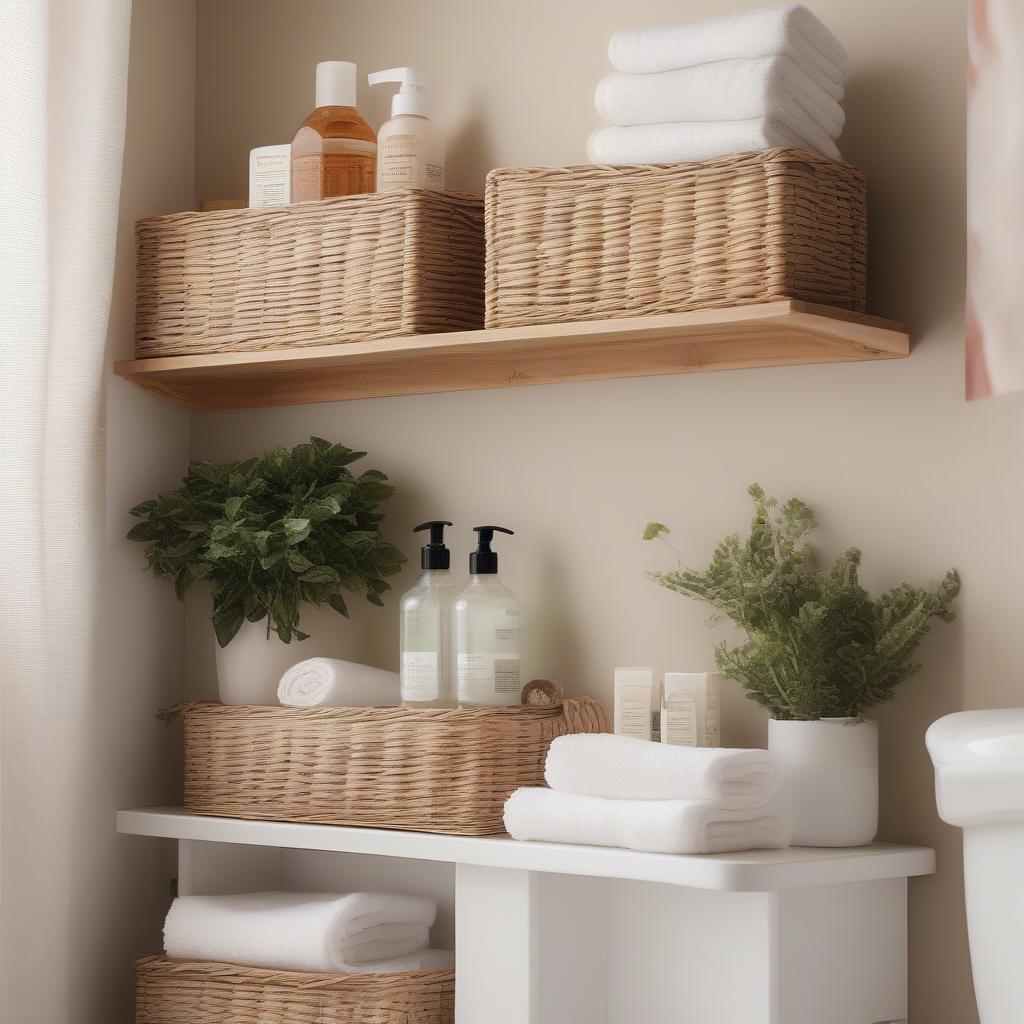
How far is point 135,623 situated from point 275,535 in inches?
10.4

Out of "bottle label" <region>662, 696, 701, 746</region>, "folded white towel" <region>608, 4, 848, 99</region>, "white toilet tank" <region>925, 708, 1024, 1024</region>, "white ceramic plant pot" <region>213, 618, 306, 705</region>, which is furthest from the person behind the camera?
"white ceramic plant pot" <region>213, 618, 306, 705</region>

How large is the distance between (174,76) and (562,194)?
2.10 feet

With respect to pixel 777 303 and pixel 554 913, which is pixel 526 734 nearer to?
pixel 554 913

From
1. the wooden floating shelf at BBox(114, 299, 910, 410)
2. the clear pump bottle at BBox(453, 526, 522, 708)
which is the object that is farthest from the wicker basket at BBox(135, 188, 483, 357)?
the clear pump bottle at BBox(453, 526, 522, 708)

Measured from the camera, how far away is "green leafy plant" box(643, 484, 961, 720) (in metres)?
1.24

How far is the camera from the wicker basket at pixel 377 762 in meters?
1.35

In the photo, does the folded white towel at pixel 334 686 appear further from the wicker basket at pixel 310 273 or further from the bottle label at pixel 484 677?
the wicker basket at pixel 310 273

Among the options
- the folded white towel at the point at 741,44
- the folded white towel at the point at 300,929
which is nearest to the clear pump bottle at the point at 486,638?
the folded white towel at the point at 300,929

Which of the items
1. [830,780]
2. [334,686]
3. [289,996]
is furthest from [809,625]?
[289,996]

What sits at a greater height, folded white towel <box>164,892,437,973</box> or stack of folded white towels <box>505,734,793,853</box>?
stack of folded white towels <box>505,734,793,853</box>

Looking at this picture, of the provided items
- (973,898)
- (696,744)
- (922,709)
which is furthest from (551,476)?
(973,898)

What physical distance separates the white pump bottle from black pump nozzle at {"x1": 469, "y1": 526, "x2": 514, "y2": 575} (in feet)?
1.18

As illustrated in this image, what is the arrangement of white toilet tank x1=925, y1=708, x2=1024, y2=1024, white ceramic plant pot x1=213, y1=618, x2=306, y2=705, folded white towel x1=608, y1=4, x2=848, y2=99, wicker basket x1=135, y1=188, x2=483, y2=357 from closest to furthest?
white toilet tank x1=925, y1=708, x2=1024, y2=1024 → folded white towel x1=608, y1=4, x2=848, y2=99 → wicker basket x1=135, y1=188, x2=483, y2=357 → white ceramic plant pot x1=213, y1=618, x2=306, y2=705

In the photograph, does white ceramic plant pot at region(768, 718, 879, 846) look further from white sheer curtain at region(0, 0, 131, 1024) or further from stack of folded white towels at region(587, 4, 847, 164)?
white sheer curtain at region(0, 0, 131, 1024)
